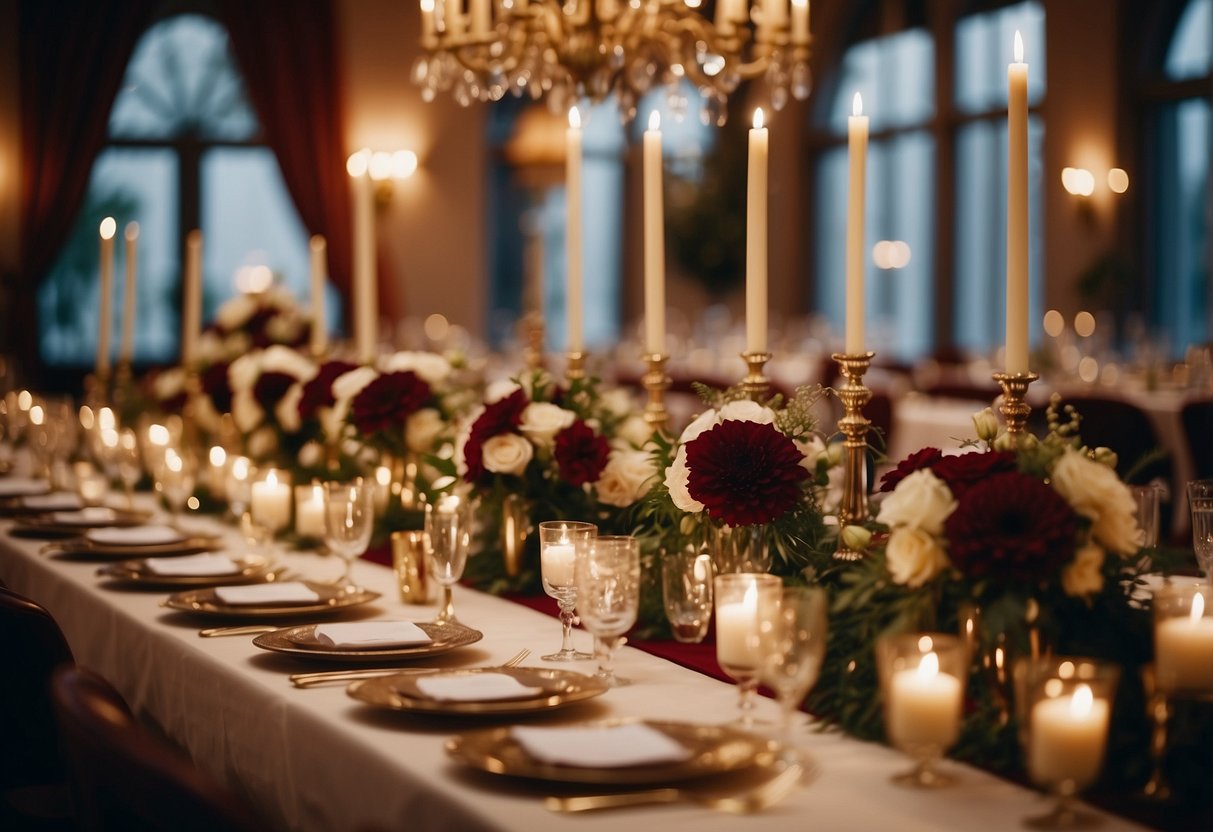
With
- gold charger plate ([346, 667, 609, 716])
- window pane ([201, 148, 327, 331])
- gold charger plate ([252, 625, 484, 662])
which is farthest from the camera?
window pane ([201, 148, 327, 331])

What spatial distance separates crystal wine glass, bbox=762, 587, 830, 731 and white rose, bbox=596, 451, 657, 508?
1.01 meters

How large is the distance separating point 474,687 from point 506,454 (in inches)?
32.7

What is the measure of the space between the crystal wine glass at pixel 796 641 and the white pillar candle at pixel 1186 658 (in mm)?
343

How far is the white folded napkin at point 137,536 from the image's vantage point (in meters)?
2.97

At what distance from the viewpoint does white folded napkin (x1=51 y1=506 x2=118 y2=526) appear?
3283mm

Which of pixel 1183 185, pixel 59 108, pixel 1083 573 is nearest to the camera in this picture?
pixel 1083 573

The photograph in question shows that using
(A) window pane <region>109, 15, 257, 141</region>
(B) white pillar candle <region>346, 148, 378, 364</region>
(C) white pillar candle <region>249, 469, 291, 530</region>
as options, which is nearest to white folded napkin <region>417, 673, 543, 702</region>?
(C) white pillar candle <region>249, 469, 291, 530</region>

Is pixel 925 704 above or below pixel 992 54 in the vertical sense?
below

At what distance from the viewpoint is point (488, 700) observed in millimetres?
1671

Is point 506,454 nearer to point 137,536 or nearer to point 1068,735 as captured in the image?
point 137,536

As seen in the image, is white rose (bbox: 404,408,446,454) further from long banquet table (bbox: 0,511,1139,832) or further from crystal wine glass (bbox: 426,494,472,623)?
crystal wine glass (bbox: 426,494,472,623)

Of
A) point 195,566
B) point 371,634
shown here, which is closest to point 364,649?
point 371,634

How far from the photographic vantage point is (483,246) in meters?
12.0

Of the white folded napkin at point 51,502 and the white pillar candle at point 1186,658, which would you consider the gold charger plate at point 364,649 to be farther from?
the white folded napkin at point 51,502
